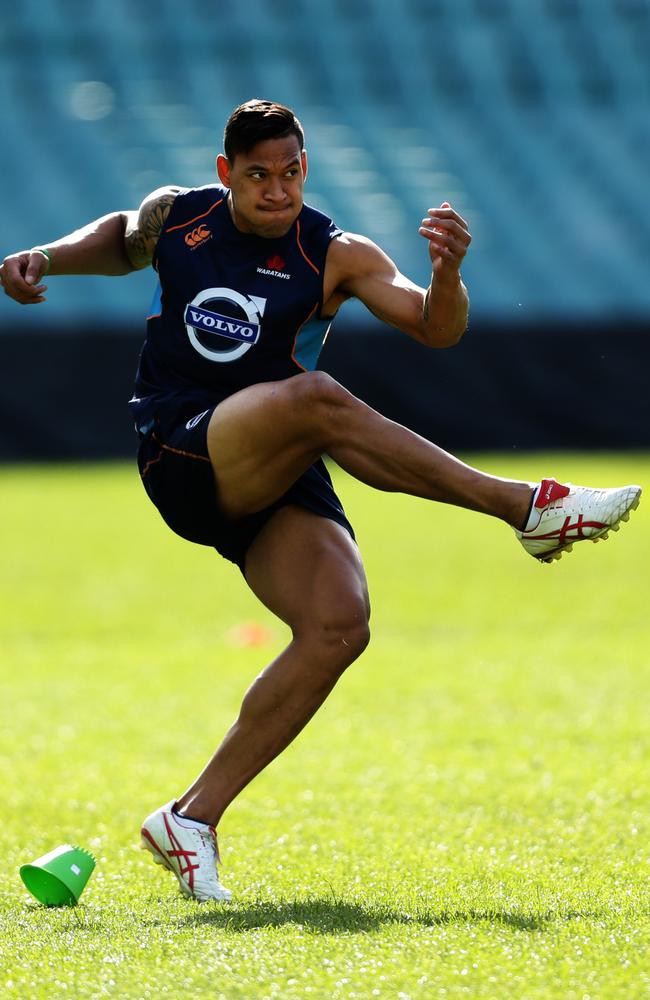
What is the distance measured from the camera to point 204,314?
4.46 m

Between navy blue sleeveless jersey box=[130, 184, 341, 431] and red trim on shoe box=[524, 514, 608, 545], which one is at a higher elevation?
navy blue sleeveless jersey box=[130, 184, 341, 431]

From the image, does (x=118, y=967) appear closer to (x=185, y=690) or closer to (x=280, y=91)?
(x=185, y=690)

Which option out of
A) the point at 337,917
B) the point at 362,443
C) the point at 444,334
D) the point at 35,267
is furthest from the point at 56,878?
the point at 444,334

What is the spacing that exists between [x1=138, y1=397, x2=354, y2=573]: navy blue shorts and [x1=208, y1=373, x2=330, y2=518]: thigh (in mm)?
49

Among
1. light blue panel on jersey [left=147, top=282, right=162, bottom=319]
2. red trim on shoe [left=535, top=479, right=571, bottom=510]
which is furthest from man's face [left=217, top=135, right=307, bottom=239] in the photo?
red trim on shoe [left=535, top=479, right=571, bottom=510]

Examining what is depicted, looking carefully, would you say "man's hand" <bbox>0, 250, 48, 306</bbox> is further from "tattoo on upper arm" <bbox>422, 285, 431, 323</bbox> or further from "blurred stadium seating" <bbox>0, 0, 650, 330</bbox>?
"blurred stadium seating" <bbox>0, 0, 650, 330</bbox>

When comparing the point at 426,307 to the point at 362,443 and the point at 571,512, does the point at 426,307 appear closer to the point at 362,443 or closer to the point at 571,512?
the point at 362,443

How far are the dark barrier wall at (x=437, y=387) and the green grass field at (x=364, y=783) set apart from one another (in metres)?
6.38

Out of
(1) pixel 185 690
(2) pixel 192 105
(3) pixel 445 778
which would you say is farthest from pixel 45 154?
(3) pixel 445 778

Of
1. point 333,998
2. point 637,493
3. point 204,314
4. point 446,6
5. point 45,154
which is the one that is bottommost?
point 333,998

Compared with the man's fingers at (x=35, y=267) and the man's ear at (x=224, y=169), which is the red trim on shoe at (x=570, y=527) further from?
the man's fingers at (x=35, y=267)

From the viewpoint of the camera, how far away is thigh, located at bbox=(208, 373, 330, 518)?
13.2 ft

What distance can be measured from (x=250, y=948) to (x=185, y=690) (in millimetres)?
4663

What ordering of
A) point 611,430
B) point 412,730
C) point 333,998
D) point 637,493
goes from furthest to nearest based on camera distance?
point 611,430 < point 412,730 < point 637,493 < point 333,998
